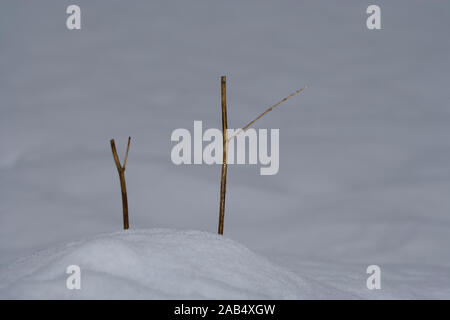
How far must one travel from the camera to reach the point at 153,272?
6.13 ft

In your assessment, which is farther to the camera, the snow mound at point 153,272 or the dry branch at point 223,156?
the dry branch at point 223,156

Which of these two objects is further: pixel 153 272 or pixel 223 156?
pixel 223 156

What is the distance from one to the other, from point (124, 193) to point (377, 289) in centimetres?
136

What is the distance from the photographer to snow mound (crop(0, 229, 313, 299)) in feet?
5.73

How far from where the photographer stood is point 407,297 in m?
2.31

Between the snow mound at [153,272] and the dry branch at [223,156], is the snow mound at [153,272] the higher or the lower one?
the lower one

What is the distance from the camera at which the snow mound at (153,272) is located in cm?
175

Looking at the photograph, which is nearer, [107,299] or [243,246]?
[107,299]

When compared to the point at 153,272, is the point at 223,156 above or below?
above

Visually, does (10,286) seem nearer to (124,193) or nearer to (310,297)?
(124,193)

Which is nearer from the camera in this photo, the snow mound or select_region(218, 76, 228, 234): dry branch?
the snow mound

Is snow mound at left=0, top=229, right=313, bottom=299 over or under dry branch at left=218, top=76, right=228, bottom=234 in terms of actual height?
under
